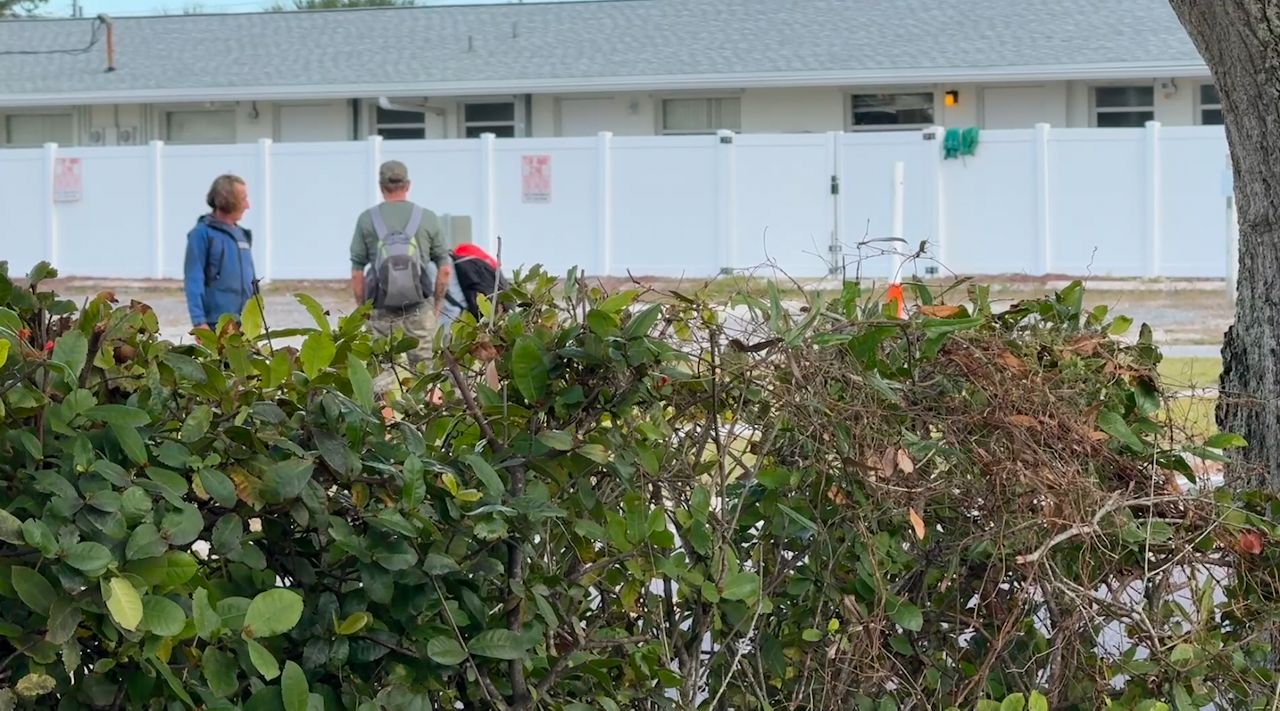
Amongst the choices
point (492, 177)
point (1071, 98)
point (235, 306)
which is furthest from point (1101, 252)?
point (235, 306)

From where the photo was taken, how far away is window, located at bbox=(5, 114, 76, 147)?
28.2m

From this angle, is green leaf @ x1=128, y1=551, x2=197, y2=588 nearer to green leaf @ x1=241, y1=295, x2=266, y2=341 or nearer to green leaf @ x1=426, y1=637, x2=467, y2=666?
green leaf @ x1=426, y1=637, x2=467, y2=666

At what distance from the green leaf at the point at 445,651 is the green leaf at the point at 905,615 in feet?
2.64

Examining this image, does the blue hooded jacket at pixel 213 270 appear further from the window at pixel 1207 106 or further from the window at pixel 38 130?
the window at pixel 38 130

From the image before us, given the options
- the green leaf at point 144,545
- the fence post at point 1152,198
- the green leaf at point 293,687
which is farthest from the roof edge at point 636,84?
the green leaf at point 144,545

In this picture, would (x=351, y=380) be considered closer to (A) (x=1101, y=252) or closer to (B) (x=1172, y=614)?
(B) (x=1172, y=614)

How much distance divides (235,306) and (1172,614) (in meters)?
6.47

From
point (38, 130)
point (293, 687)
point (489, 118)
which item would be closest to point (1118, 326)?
point (293, 687)

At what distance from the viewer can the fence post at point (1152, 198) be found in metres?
20.4

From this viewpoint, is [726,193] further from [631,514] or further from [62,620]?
[62,620]

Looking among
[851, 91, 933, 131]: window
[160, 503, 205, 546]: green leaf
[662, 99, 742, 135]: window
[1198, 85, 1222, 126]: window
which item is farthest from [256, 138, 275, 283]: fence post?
[160, 503, 205, 546]: green leaf

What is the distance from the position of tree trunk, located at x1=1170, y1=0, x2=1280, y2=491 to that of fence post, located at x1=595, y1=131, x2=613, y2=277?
18421mm

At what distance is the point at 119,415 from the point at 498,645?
2.31 ft

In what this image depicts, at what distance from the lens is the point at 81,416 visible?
2.35 metres
